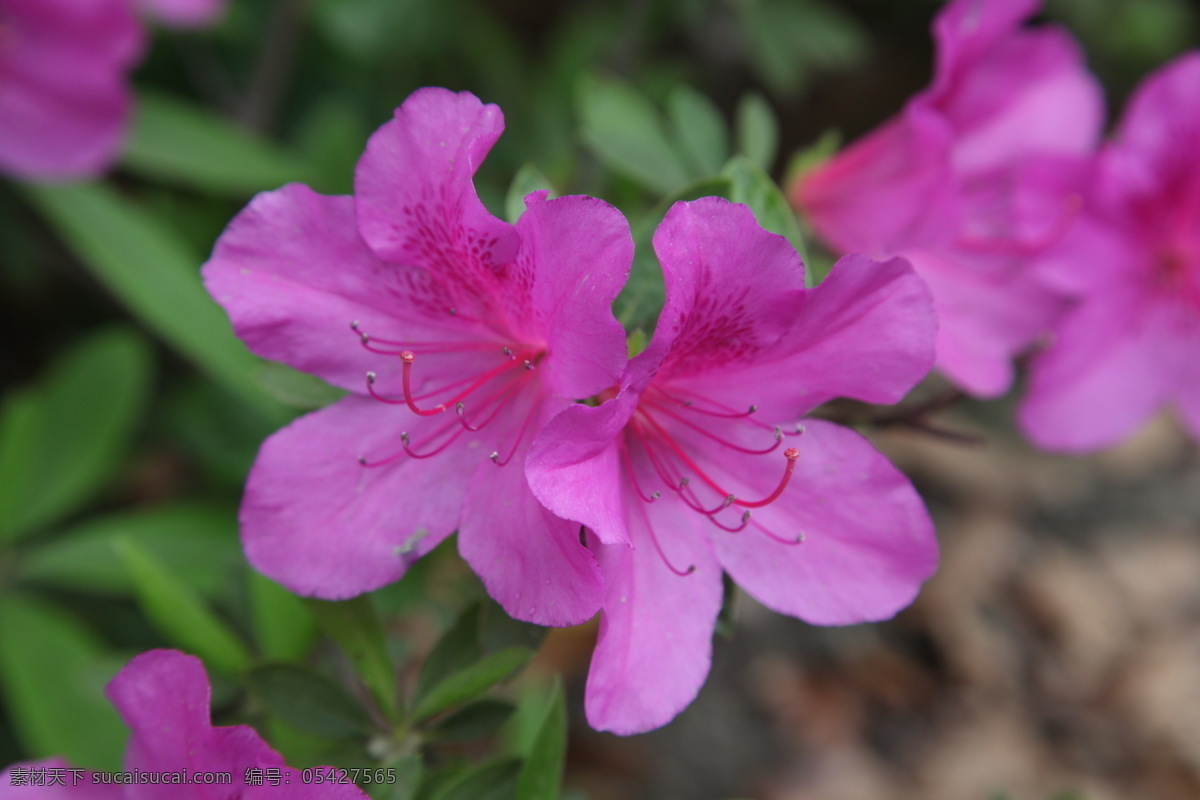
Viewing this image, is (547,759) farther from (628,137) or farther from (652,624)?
(628,137)

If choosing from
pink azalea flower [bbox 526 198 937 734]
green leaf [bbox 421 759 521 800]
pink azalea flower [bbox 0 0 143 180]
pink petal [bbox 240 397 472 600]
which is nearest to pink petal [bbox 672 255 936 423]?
pink azalea flower [bbox 526 198 937 734]

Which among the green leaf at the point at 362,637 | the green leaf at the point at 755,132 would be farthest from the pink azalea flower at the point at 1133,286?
the green leaf at the point at 362,637

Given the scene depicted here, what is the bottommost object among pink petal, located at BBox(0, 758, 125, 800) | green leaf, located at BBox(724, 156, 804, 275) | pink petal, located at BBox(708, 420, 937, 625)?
pink petal, located at BBox(0, 758, 125, 800)

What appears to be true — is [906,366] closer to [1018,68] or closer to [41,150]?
[1018,68]

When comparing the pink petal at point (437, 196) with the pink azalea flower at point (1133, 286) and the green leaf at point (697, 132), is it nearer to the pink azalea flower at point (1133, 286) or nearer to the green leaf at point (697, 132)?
the green leaf at point (697, 132)

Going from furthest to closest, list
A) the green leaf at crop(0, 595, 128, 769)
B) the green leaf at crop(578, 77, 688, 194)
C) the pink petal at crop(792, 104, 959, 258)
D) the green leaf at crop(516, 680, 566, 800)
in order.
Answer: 1. the green leaf at crop(0, 595, 128, 769)
2. the green leaf at crop(578, 77, 688, 194)
3. the pink petal at crop(792, 104, 959, 258)
4. the green leaf at crop(516, 680, 566, 800)

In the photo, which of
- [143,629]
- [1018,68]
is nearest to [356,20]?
[143,629]

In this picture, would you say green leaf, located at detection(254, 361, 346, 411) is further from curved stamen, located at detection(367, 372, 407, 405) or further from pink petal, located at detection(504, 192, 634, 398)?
pink petal, located at detection(504, 192, 634, 398)
